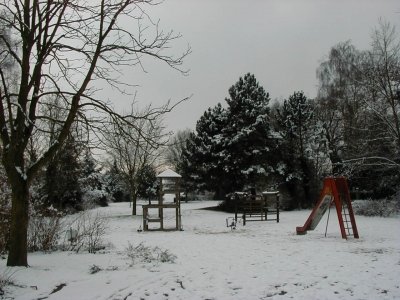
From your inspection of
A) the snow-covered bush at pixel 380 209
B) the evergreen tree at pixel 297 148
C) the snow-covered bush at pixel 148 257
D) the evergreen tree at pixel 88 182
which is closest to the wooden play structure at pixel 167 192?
the snow-covered bush at pixel 148 257

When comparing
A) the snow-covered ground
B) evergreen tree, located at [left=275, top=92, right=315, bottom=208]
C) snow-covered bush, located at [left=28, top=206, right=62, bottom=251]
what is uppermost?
evergreen tree, located at [left=275, top=92, right=315, bottom=208]

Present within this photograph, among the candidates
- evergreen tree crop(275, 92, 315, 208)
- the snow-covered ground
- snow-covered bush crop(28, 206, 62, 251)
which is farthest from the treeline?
snow-covered bush crop(28, 206, 62, 251)

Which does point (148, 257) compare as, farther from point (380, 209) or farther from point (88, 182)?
point (88, 182)

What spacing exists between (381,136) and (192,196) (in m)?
38.0

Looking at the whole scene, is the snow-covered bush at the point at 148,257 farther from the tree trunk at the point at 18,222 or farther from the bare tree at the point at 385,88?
the bare tree at the point at 385,88

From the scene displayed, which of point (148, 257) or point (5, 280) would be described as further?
point (148, 257)

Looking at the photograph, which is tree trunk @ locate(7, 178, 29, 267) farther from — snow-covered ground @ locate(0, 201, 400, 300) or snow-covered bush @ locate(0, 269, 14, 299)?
snow-covered bush @ locate(0, 269, 14, 299)

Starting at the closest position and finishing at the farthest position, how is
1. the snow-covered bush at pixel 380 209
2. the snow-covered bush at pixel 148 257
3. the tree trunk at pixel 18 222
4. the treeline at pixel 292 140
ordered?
the tree trunk at pixel 18 222, the snow-covered bush at pixel 148 257, the snow-covered bush at pixel 380 209, the treeline at pixel 292 140

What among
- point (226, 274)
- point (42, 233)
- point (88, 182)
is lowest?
point (226, 274)

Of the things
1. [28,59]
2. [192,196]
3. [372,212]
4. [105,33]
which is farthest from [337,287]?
[192,196]

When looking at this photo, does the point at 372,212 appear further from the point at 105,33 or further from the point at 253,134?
the point at 105,33

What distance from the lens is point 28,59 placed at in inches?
360

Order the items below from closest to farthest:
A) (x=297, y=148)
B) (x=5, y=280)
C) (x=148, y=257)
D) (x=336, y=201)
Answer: (x=5, y=280) → (x=148, y=257) → (x=336, y=201) → (x=297, y=148)

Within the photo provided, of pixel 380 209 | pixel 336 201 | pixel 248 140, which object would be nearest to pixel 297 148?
pixel 248 140
